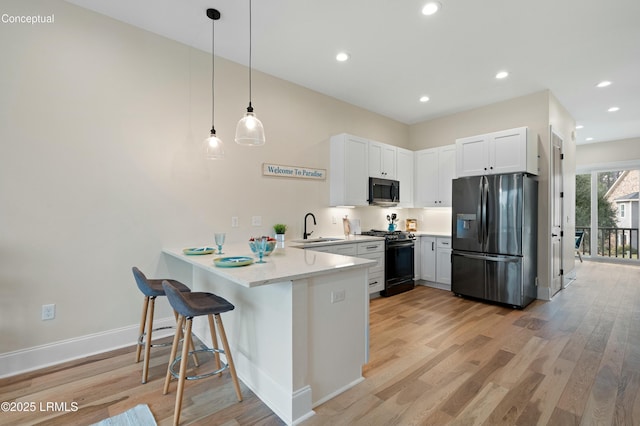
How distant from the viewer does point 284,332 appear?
1837 millimetres

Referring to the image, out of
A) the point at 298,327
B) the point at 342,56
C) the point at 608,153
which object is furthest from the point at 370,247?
the point at 608,153

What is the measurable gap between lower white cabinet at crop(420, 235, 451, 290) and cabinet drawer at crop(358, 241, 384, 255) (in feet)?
3.57

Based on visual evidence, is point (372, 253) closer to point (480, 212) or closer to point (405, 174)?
point (480, 212)

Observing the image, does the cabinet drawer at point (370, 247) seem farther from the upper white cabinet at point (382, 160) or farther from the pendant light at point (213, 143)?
the pendant light at point (213, 143)

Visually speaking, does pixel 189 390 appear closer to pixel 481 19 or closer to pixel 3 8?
Result: pixel 3 8

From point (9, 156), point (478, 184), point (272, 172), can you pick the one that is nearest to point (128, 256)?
point (9, 156)

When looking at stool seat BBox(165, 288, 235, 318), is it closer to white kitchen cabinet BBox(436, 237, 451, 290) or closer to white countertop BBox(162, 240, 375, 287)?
white countertop BBox(162, 240, 375, 287)

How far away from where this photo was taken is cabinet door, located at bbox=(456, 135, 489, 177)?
14.2 ft

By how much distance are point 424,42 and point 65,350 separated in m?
4.46

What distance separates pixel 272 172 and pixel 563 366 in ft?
11.4

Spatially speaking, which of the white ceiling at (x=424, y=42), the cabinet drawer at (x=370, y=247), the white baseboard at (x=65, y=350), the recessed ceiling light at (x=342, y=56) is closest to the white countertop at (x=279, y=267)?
the white baseboard at (x=65, y=350)

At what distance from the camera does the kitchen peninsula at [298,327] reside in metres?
1.79

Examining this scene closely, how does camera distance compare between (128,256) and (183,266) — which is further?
(183,266)

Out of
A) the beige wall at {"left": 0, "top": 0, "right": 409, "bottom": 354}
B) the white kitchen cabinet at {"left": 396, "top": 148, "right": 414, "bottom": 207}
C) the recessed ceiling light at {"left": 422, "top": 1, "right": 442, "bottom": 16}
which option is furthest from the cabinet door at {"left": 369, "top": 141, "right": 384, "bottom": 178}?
the recessed ceiling light at {"left": 422, "top": 1, "right": 442, "bottom": 16}
